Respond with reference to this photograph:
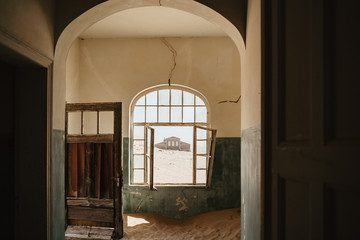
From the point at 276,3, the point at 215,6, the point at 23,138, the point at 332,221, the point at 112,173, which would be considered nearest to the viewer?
the point at 332,221

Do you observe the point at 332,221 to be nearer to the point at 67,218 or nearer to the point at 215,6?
the point at 215,6

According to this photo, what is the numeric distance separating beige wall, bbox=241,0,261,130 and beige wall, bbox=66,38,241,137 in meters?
2.87

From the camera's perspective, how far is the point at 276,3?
124cm

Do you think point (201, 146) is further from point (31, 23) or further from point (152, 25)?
point (31, 23)

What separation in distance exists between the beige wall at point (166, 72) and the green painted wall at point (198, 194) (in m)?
0.40

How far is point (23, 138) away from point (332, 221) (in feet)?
7.47

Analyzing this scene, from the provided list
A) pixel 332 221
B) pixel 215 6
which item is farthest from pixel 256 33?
pixel 332 221

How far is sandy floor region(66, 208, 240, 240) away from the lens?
413 centimetres

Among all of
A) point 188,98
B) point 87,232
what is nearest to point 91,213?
point 87,232

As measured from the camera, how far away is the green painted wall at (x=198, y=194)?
536 centimetres

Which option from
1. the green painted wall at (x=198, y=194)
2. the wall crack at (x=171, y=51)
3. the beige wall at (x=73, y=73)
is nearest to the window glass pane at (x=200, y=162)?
the green painted wall at (x=198, y=194)

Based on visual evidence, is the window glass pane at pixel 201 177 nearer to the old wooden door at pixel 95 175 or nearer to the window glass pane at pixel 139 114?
the window glass pane at pixel 139 114

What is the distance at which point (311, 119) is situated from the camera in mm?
983

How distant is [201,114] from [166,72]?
3.48 ft
